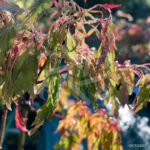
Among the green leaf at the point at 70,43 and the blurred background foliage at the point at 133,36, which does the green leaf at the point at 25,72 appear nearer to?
the green leaf at the point at 70,43

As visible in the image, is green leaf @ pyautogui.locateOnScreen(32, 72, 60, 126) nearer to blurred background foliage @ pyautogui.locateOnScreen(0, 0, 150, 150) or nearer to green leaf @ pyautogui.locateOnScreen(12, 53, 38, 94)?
green leaf @ pyautogui.locateOnScreen(12, 53, 38, 94)

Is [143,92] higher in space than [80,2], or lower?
lower

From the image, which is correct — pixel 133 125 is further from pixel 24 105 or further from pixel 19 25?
pixel 19 25

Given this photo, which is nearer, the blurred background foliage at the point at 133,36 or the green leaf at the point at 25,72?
the green leaf at the point at 25,72

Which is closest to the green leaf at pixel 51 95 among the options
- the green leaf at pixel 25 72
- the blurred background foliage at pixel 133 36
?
the green leaf at pixel 25 72

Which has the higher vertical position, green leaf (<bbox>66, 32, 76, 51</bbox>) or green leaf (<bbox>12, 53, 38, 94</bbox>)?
green leaf (<bbox>66, 32, 76, 51</bbox>)

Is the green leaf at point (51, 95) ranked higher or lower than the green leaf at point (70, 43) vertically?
lower

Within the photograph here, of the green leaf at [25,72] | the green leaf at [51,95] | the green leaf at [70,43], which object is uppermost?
the green leaf at [70,43]

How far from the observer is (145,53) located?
877 mm

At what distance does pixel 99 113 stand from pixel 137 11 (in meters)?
0.38

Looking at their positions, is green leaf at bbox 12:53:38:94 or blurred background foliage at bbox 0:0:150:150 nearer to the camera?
green leaf at bbox 12:53:38:94

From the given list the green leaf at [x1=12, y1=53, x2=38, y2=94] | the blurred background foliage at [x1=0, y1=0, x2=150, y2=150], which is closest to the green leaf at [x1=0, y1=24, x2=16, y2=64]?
the green leaf at [x1=12, y1=53, x2=38, y2=94]

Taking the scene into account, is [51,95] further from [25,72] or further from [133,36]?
[133,36]

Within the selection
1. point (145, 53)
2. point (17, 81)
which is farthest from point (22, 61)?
point (145, 53)
